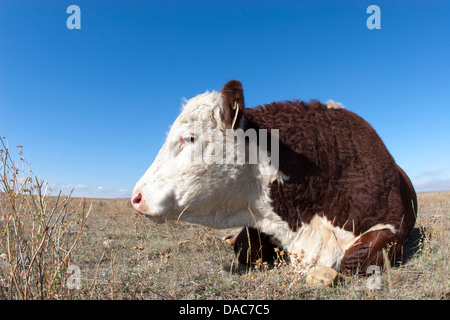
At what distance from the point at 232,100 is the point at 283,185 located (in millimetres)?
1149

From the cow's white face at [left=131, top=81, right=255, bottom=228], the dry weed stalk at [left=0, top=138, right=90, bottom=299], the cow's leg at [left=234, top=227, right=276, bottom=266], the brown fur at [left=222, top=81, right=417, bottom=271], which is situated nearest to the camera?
the dry weed stalk at [left=0, top=138, right=90, bottom=299]

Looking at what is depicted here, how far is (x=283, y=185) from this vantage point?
3.61 metres

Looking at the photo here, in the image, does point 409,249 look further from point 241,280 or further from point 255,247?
point 241,280

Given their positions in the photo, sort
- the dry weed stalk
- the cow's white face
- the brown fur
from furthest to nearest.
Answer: the cow's white face → the brown fur → the dry weed stalk

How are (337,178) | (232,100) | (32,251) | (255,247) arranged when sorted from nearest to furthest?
(32,251) → (232,100) → (337,178) → (255,247)

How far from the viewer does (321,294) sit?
2736 millimetres

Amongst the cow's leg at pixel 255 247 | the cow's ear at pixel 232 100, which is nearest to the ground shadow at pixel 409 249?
the cow's leg at pixel 255 247

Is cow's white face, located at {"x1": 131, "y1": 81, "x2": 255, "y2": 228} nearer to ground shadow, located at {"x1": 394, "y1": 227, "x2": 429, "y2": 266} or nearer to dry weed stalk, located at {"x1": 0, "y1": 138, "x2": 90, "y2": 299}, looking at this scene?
dry weed stalk, located at {"x1": 0, "y1": 138, "x2": 90, "y2": 299}

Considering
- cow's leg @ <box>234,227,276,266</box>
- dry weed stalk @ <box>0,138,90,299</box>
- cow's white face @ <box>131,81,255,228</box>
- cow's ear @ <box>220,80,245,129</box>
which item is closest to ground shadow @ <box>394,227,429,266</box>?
cow's leg @ <box>234,227,276,266</box>

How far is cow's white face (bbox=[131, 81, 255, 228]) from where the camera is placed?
3.51 m

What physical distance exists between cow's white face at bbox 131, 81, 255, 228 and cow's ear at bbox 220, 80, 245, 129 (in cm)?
1

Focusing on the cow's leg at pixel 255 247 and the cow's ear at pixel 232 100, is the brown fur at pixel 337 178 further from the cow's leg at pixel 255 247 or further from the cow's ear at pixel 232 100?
the cow's leg at pixel 255 247

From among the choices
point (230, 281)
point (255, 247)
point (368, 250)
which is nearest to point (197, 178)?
point (230, 281)

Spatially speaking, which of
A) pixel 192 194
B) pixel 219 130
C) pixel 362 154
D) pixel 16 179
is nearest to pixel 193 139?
pixel 219 130
